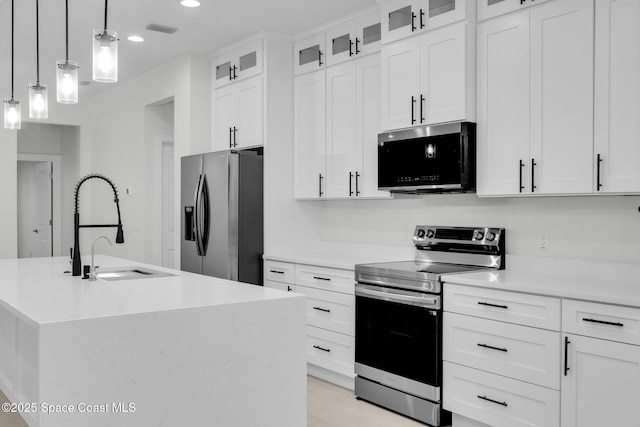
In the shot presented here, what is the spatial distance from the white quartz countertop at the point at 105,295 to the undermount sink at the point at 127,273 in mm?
233

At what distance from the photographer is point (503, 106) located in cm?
324

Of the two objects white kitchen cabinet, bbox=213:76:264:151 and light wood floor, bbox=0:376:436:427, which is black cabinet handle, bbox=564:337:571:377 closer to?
light wood floor, bbox=0:376:436:427

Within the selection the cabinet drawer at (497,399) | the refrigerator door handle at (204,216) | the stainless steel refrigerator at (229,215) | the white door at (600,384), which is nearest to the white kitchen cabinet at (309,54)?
the stainless steel refrigerator at (229,215)

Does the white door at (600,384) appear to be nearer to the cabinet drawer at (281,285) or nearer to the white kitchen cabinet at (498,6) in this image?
the white kitchen cabinet at (498,6)

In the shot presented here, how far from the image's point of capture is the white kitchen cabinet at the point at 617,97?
8.82ft

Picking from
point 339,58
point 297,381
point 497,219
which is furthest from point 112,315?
point 339,58

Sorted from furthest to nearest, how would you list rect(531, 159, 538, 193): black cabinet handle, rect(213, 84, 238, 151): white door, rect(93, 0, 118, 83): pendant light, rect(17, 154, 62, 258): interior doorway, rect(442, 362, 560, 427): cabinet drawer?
rect(17, 154, 62, 258): interior doorway, rect(213, 84, 238, 151): white door, rect(531, 159, 538, 193): black cabinet handle, rect(442, 362, 560, 427): cabinet drawer, rect(93, 0, 118, 83): pendant light

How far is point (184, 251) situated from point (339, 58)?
7.40 feet

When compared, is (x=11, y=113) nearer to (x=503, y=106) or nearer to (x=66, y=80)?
(x=66, y=80)

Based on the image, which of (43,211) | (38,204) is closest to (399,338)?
(43,211)

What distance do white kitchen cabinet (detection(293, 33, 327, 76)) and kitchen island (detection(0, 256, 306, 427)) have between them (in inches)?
94.3

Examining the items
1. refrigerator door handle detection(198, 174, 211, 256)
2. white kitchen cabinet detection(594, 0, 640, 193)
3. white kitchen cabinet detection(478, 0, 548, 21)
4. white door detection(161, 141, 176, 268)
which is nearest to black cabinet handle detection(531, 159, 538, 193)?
white kitchen cabinet detection(594, 0, 640, 193)

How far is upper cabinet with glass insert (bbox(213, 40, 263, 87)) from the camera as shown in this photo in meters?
4.84

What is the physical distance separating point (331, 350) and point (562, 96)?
7.40 feet
